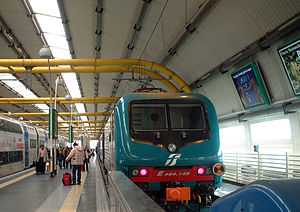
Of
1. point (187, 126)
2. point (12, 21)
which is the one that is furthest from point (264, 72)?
point (12, 21)

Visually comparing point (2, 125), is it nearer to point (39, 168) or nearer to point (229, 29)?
point (39, 168)

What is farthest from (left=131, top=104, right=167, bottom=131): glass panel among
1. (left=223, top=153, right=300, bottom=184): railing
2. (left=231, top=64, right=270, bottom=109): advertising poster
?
(left=223, top=153, right=300, bottom=184): railing

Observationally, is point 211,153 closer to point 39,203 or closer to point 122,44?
point 39,203

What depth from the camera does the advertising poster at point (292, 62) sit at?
8988 mm

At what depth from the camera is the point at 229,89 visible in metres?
13.8

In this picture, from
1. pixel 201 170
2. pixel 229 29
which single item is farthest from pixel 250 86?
pixel 201 170

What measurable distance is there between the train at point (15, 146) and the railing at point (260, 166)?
10.5 metres

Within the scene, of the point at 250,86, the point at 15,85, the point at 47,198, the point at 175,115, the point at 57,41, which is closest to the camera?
the point at 175,115

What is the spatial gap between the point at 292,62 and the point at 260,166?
499 centimetres

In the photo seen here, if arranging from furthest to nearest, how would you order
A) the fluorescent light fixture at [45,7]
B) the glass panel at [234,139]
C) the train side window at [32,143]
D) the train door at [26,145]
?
the train side window at [32,143] < the train door at [26,145] < the glass panel at [234,139] < the fluorescent light fixture at [45,7]

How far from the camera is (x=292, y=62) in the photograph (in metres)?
9.29

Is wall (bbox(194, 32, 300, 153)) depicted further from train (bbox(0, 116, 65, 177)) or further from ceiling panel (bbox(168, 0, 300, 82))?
train (bbox(0, 116, 65, 177))

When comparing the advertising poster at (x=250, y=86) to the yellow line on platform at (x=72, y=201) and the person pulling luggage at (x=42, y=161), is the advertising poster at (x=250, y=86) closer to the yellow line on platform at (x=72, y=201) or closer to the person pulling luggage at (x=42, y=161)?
the yellow line on platform at (x=72, y=201)

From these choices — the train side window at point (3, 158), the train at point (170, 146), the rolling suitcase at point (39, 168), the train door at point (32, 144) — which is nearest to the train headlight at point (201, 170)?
the train at point (170, 146)
